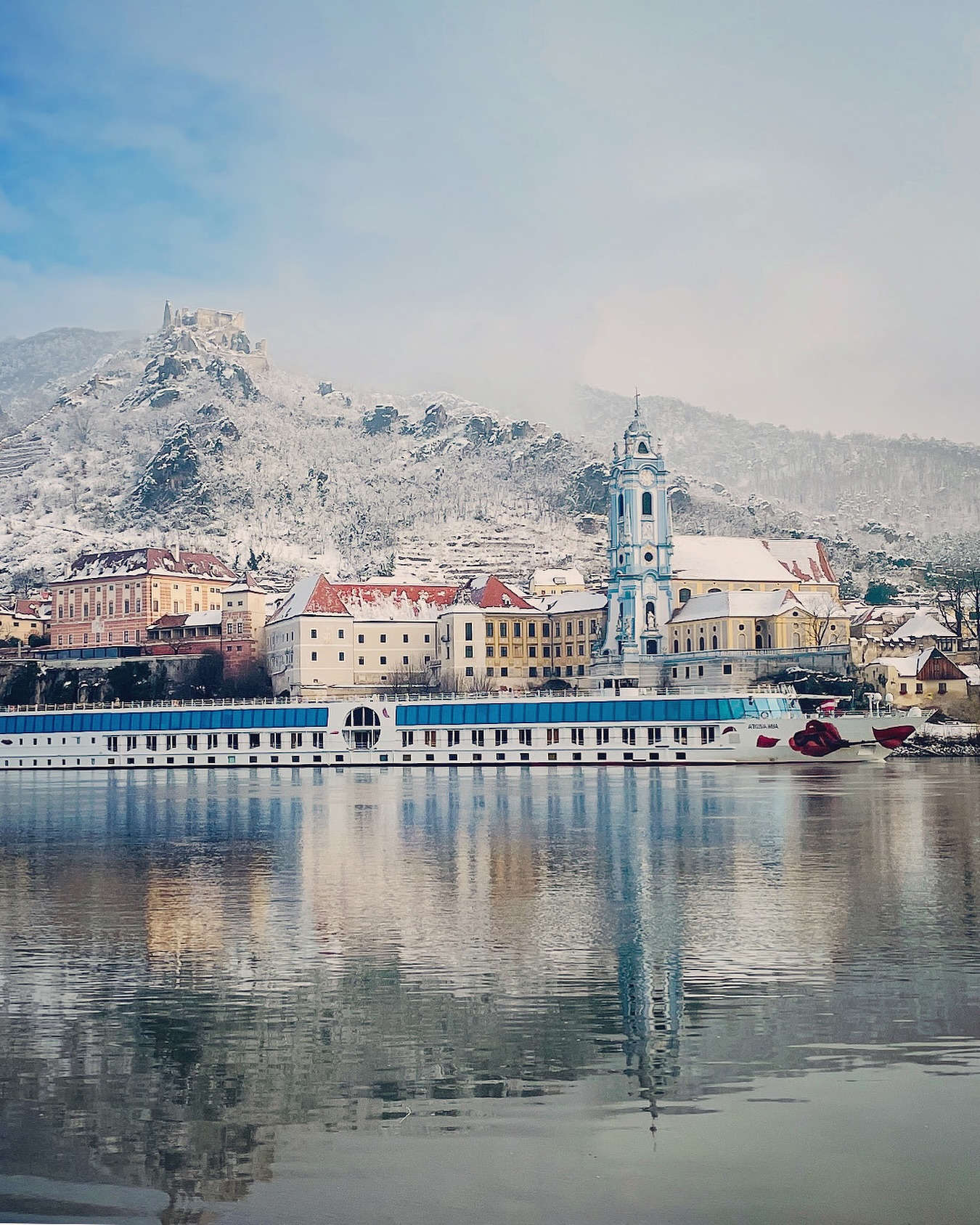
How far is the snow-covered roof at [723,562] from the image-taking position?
94.0 metres

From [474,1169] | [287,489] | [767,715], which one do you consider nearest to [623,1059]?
[474,1169]

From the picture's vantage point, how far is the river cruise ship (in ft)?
179

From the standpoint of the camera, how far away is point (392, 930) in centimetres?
1534

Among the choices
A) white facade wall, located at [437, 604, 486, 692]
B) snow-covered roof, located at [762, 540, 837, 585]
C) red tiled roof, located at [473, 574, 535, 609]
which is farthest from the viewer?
snow-covered roof, located at [762, 540, 837, 585]

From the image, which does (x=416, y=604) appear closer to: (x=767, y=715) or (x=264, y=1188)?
(x=767, y=715)

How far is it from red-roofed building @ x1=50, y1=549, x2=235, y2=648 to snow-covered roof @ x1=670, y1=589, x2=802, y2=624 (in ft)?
133

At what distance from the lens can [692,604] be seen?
8681cm

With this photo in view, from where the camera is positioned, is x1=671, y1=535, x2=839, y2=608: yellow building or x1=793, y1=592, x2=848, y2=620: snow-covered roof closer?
x1=793, y1=592, x2=848, y2=620: snow-covered roof

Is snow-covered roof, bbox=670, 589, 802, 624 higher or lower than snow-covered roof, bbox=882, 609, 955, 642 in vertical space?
higher

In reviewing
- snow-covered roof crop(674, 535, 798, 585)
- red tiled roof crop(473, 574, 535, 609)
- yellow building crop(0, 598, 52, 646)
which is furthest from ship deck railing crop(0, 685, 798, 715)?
yellow building crop(0, 598, 52, 646)

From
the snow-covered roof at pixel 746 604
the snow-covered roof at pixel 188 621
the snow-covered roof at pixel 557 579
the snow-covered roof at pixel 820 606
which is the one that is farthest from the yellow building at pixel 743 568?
the snow-covered roof at pixel 188 621

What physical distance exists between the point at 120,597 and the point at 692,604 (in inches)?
1744

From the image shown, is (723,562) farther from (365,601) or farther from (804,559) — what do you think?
(365,601)

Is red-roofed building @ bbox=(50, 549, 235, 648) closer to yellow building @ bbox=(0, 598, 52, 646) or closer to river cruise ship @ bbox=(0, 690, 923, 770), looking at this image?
yellow building @ bbox=(0, 598, 52, 646)
